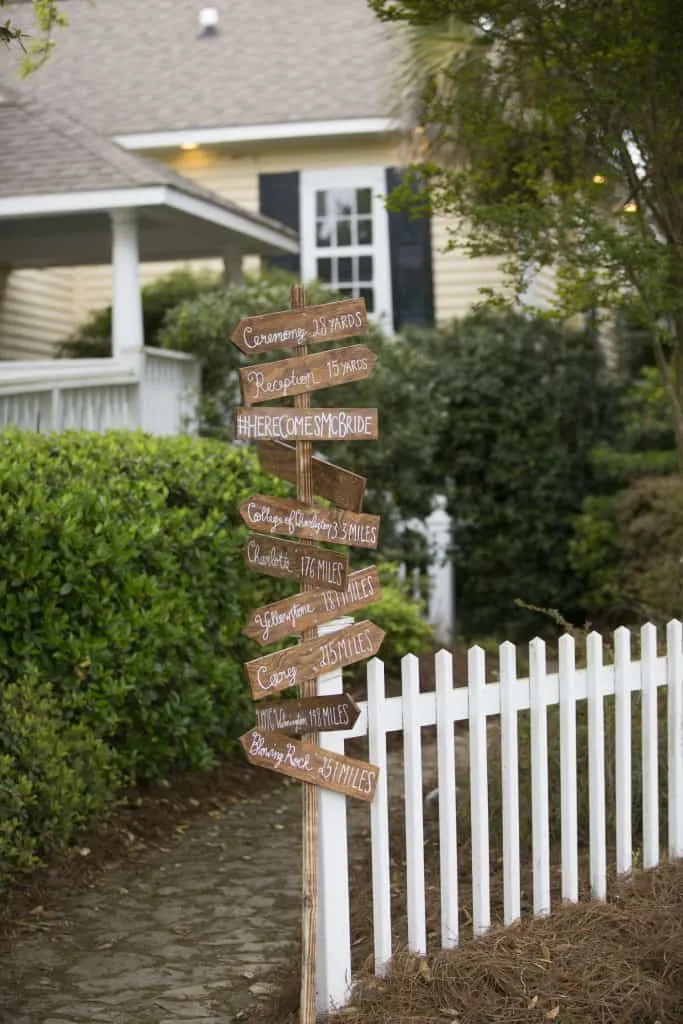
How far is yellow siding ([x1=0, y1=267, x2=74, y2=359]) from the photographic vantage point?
1677cm

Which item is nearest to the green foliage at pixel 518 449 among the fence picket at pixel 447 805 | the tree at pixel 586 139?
the tree at pixel 586 139

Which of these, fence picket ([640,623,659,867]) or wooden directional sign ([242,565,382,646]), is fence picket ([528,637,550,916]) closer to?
fence picket ([640,623,659,867])

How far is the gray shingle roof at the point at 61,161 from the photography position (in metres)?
11.5

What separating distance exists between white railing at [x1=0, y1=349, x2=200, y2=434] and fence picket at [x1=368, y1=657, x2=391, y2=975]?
5.23m

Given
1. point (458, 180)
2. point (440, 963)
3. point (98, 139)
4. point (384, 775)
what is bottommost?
point (440, 963)

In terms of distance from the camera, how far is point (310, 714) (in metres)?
4.27

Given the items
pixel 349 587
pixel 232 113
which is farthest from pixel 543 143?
pixel 232 113

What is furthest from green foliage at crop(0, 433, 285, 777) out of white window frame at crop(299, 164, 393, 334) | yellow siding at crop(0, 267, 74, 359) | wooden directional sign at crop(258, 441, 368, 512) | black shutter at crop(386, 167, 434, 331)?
yellow siding at crop(0, 267, 74, 359)

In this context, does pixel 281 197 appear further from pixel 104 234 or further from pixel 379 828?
pixel 379 828

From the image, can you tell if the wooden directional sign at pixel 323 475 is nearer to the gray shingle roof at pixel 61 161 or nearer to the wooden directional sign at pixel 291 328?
the wooden directional sign at pixel 291 328

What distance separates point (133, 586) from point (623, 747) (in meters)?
2.79

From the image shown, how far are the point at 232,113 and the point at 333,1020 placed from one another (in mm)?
14434

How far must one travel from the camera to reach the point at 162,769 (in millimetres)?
7695

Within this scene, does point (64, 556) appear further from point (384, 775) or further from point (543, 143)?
point (543, 143)
